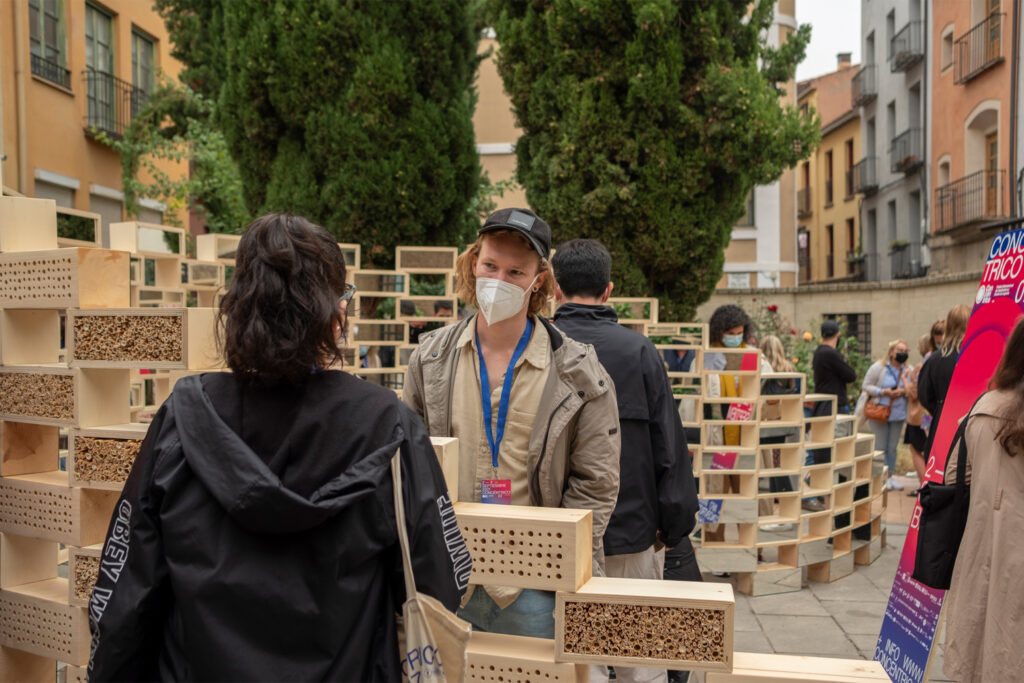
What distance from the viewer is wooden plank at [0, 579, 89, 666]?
126 inches

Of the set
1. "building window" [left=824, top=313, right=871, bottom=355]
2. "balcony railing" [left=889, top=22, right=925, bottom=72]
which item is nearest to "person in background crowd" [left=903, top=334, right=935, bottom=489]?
"balcony railing" [left=889, top=22, right=925, bottom=72]

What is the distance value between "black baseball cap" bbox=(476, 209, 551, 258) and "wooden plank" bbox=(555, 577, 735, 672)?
3.45 ft

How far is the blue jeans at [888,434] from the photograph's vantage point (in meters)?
9.95

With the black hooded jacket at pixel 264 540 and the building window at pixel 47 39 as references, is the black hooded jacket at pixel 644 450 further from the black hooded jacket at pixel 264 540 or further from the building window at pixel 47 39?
the building window at pixel 47 39

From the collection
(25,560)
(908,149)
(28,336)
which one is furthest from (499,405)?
(908,149)

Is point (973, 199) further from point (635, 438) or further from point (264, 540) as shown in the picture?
point (264, 540)

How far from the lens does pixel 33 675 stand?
3.53 meters

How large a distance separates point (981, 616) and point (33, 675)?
353cm

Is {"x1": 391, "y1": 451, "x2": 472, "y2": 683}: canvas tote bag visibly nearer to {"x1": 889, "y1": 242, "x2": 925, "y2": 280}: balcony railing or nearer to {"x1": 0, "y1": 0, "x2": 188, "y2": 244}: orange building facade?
{"x1": 0, "y1": 0, "x2": 188, "y2": 244}: orange building facade

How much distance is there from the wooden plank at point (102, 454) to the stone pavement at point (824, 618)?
3048 mm

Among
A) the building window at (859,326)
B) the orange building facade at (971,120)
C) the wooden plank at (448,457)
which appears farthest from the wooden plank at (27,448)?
the building window at (859,326)

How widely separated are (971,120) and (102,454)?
8.37 metres

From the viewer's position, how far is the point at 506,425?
268 centimetres

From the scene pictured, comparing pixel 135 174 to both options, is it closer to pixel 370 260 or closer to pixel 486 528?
pixel 370 260
